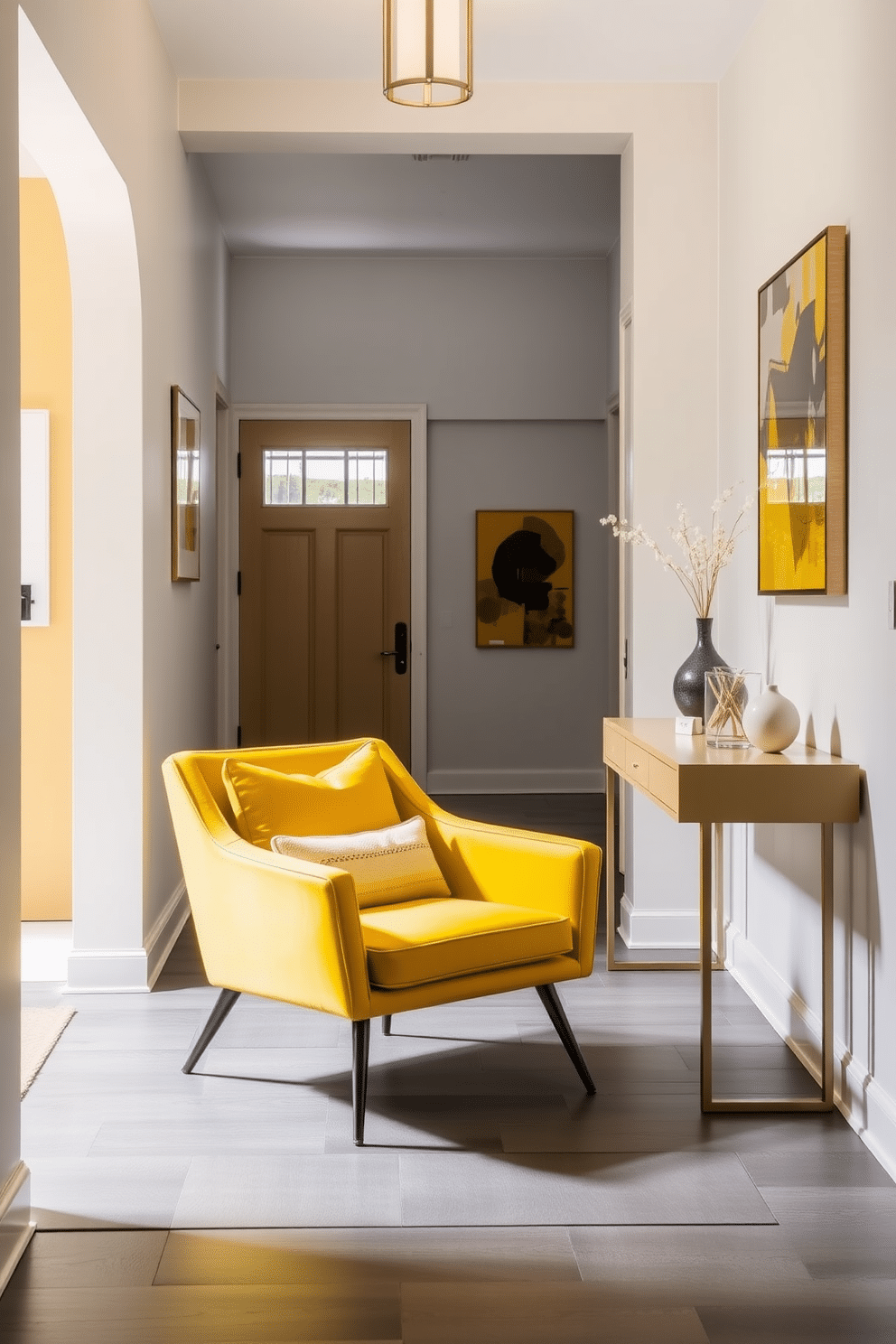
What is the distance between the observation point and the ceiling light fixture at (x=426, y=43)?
2729 mm

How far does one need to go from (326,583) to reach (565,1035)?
13.9 ft

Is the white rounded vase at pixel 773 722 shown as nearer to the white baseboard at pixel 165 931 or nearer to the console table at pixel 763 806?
the console table at pixel 763 806

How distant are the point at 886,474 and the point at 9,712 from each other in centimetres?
176

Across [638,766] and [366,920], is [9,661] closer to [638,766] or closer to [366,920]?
[366,920]

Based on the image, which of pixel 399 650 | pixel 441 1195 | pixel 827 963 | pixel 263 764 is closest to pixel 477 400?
pixel 399 650

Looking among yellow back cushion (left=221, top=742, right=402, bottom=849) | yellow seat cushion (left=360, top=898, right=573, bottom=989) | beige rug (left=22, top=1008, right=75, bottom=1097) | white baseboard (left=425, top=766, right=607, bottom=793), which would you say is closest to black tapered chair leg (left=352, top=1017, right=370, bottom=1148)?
yellow seat cushion (left=360, top=898, right=573, bottom=989)

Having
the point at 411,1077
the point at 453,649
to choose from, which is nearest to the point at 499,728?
the point at 453,649

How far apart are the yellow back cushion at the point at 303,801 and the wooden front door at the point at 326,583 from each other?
3613mm

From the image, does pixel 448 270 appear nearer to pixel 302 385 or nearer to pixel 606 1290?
pixel 302 385

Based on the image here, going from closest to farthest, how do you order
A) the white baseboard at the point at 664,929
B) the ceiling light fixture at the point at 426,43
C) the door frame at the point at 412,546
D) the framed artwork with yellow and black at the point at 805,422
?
the ceiling light fixture at the point at 426,43 → the framed artwork with yellow and black at the point at 805,422 → the white baseboard at the point at 664,929 → the door frame at the point at 412,546

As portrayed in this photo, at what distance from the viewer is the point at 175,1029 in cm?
333

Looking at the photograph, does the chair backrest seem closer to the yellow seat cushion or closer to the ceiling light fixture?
the yellow seat cushion

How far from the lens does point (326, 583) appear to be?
6.85 meters

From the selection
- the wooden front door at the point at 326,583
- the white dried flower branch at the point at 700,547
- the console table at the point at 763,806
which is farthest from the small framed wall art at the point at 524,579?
the console table at the point at 763,806
